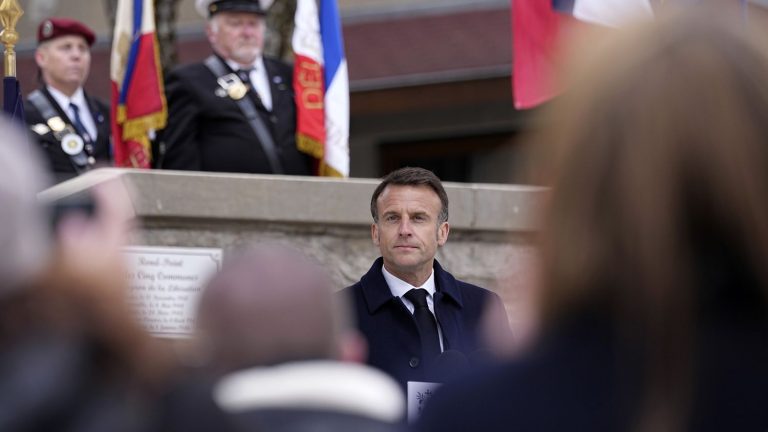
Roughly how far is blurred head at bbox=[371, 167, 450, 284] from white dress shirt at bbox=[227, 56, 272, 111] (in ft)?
7.05

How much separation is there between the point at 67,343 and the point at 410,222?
12.4 feet

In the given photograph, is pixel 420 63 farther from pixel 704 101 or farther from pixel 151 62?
pixel 704 101

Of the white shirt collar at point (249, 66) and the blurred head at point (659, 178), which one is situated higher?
the white shirt collar at point (249, 66)

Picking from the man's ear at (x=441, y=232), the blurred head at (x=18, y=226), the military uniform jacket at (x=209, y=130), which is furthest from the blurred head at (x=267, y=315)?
the military uniform jacket at (x=209, y=130)

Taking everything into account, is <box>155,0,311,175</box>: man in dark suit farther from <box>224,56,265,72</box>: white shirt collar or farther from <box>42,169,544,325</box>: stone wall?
<box>42,169,544,325</box>: stone wall

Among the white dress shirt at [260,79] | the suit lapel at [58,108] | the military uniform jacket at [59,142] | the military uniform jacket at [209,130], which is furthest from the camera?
the suit lapel at [58,108]

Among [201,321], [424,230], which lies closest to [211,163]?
[424,230]

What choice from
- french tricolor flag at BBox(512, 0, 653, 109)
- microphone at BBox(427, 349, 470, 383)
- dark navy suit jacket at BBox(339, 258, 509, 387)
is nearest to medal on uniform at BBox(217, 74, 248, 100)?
french tricolor flag at BBox(512, 0, 653, 109)

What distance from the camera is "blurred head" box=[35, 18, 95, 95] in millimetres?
8164

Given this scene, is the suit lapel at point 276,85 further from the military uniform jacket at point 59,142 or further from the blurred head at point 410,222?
the blurred head at point 410,222

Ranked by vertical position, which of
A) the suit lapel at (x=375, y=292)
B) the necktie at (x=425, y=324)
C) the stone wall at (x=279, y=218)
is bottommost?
the necktie at (x=425, y=324)

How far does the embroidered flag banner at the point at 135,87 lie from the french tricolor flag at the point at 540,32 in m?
1.85

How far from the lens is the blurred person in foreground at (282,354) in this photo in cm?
183

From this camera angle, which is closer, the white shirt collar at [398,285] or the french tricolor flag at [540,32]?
the white shirt collar at [398,285]
